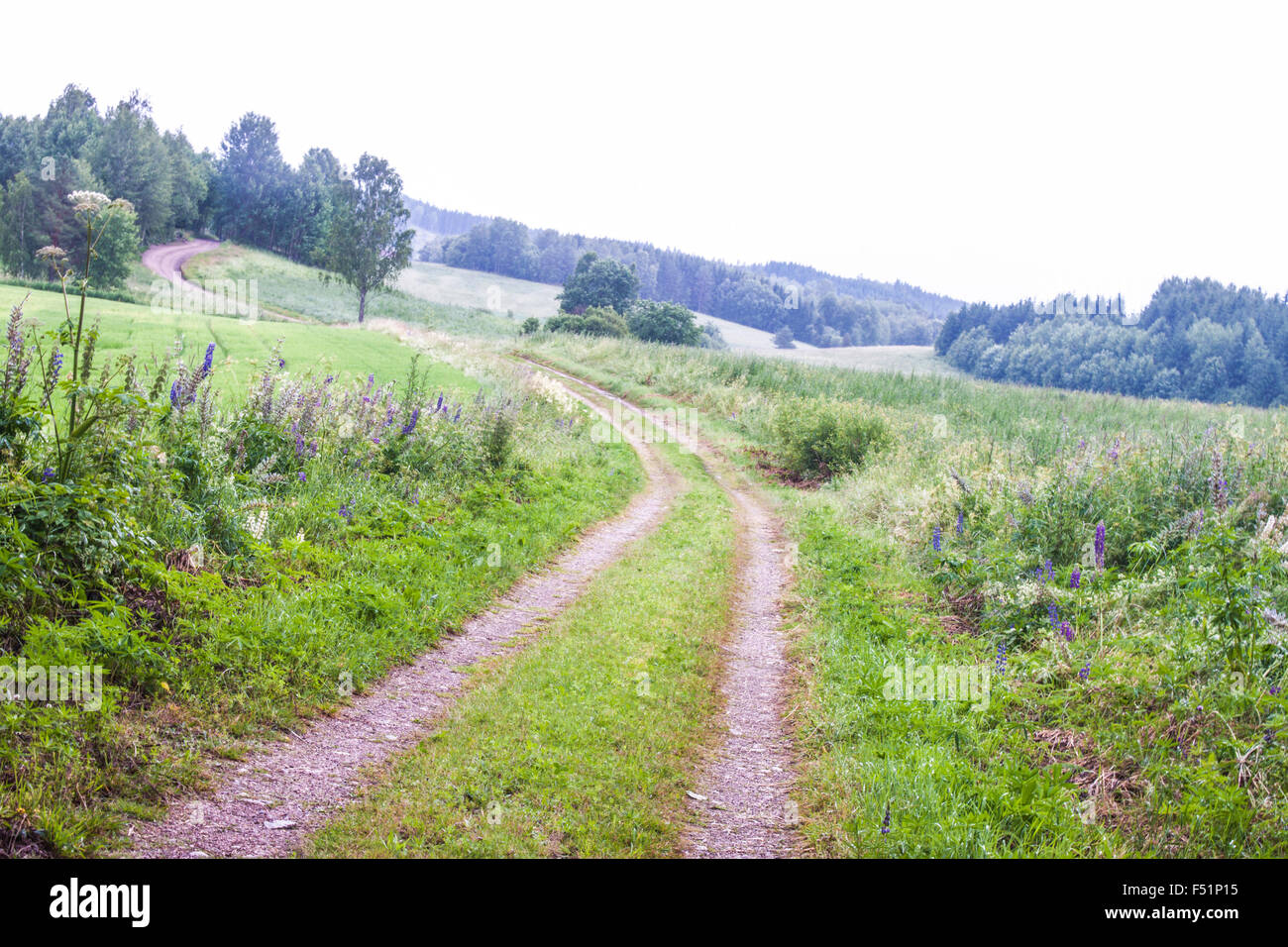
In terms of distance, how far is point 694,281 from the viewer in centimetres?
13338

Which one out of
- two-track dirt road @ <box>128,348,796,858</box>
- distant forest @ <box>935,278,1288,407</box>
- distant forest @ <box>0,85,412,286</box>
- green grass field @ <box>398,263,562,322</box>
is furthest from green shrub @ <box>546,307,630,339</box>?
two-track dirt road @ <box>128,348,796,858</box>

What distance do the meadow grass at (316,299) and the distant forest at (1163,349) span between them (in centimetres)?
5089

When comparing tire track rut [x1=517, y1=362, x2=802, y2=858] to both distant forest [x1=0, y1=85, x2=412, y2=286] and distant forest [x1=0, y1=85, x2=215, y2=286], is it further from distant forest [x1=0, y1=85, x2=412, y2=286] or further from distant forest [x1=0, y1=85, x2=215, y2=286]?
distant forest [x1=0, y1=85, x2=215, y2=286]

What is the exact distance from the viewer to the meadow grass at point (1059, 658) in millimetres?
4023

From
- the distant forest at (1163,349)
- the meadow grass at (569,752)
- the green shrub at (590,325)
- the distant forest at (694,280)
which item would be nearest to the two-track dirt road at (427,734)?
the meadow grass at (569,752)

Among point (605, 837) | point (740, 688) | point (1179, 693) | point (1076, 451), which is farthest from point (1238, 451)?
point (605, 837)

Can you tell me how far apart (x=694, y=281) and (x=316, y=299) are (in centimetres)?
8002

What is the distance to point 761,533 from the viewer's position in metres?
13.1

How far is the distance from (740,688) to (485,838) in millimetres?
3349

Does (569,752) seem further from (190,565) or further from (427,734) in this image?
(190,565)

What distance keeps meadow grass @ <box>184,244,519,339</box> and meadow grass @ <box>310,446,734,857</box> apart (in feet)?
172

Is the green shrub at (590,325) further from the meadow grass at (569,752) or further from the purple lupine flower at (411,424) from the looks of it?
the meadow grass at (569,752)

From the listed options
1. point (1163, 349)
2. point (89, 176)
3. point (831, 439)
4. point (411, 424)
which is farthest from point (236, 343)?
point (1163, 349)

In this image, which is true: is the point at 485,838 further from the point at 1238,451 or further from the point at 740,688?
the point at 1238,451
